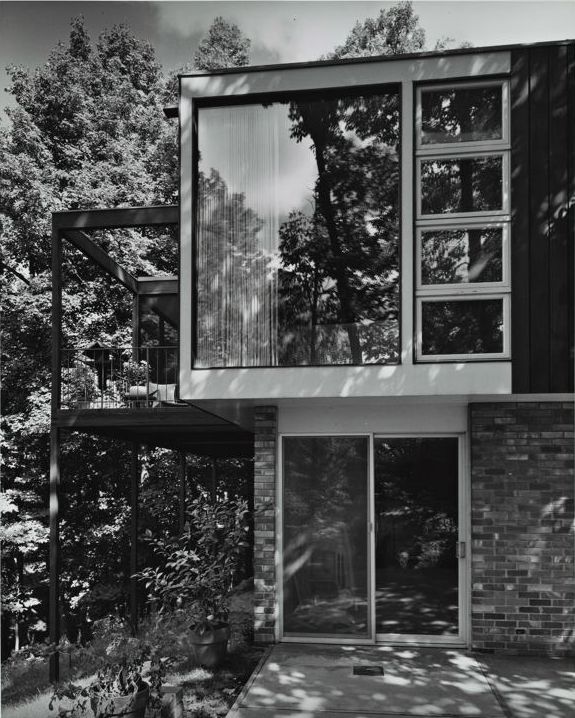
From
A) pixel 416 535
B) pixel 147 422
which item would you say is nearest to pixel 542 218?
pixel 416 535

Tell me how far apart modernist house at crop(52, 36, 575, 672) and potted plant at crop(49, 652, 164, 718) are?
74.2 inches

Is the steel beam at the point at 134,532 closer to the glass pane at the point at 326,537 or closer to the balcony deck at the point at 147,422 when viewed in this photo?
the balcony deck at the point at 147,422

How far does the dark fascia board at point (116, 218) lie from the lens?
7328 millimetres

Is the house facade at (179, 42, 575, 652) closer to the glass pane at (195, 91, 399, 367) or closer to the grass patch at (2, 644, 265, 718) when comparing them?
the glass pane at (195, 91, 399, 367)

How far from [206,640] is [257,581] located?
833 mm

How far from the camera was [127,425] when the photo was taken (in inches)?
313

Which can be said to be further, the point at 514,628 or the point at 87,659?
the point at 87,659

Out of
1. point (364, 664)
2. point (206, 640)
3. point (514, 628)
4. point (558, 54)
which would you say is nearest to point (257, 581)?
point (206, 640)

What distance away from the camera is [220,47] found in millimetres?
19750

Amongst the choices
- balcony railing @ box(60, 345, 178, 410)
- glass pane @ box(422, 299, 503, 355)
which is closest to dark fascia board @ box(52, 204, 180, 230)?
balcony railing @ box(60, 345, 178, 410)

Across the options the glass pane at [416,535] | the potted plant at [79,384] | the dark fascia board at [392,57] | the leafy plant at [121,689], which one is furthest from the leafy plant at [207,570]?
the potted plant at [79,384]

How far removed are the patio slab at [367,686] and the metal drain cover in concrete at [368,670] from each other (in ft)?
0.15

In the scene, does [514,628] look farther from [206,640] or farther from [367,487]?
[206,640]

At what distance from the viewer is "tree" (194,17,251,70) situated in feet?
64.4
